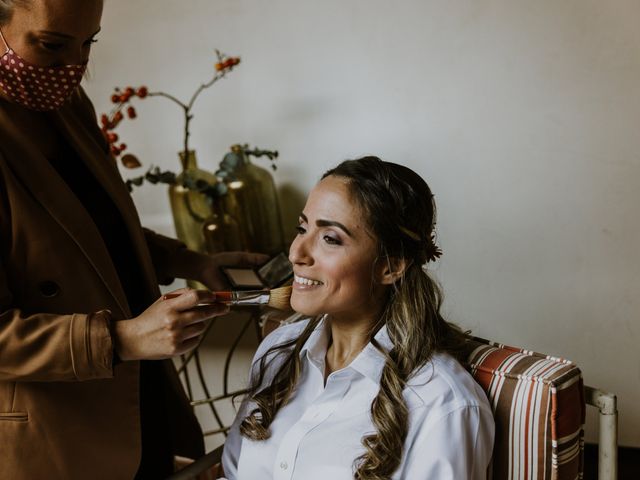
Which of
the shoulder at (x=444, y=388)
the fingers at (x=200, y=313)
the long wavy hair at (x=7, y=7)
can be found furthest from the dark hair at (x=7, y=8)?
the shoulder at (x=444, y=388)

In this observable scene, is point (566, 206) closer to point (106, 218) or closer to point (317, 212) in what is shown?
point (317, 212)

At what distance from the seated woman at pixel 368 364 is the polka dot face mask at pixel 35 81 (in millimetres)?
563

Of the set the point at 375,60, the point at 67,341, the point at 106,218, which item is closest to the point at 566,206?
the point at 375,60

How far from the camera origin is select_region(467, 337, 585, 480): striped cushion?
3.62ft

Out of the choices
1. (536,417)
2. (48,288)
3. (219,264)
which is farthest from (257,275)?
(536,417)

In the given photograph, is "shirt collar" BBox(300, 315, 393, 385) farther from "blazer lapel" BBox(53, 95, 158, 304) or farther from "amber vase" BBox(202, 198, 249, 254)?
"amber vase" BBox(202, 198, 249, 254)

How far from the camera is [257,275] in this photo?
5.57ft

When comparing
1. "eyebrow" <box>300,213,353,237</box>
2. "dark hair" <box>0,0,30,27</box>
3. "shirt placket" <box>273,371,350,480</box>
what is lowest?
"shirt placket" <box>273,371,350,480</box>

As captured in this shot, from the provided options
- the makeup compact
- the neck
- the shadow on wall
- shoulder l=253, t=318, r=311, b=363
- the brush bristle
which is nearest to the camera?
the brush bristle

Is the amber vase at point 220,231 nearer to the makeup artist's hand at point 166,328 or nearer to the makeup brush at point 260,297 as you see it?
the makeup brush at point 260,297

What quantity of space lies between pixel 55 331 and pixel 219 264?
611 mm

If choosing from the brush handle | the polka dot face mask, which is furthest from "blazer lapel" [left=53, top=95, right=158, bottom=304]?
the brush handle

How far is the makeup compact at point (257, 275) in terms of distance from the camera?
1.69m

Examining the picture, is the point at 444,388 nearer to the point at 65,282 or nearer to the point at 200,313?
the point at 200,313
